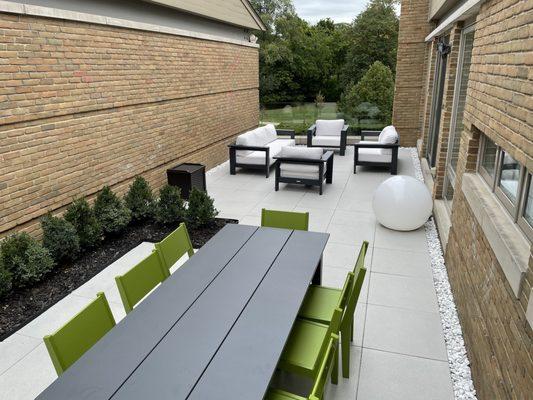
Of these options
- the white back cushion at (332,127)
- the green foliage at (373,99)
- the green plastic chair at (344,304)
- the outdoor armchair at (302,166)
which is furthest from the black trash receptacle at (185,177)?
the green foliage at (373,99)

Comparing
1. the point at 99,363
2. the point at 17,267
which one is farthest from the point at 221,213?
the point at 99,363

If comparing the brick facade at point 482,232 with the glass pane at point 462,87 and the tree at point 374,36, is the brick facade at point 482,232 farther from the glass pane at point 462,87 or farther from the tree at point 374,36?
the tree at point 374,36

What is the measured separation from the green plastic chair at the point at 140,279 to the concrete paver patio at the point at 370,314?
105cm

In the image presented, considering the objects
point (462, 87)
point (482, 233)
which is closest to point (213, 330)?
point (482, 233)

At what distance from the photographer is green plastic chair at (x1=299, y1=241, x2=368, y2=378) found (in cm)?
290

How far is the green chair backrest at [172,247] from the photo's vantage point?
3326 millimetres

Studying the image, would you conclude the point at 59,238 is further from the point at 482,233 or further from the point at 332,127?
the point at 332,127

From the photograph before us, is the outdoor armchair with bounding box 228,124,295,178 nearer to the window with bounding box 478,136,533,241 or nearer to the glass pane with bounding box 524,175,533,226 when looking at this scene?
the window with bounding box 478,136,533,241

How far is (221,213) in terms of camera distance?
22.8ft

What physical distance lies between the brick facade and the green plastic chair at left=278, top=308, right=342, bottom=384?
37.3 inches

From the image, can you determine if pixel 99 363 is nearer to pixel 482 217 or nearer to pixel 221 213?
pixel 482 217

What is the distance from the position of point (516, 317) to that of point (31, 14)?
18.0 feet

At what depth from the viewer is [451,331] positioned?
3.69 m

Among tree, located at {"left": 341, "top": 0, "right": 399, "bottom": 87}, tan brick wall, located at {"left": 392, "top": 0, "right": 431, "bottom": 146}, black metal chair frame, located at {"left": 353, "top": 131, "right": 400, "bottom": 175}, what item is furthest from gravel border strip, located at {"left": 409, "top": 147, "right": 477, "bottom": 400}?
tree, located at {"left": 341, "top": 0, "right": 399, "bottom": 87}
